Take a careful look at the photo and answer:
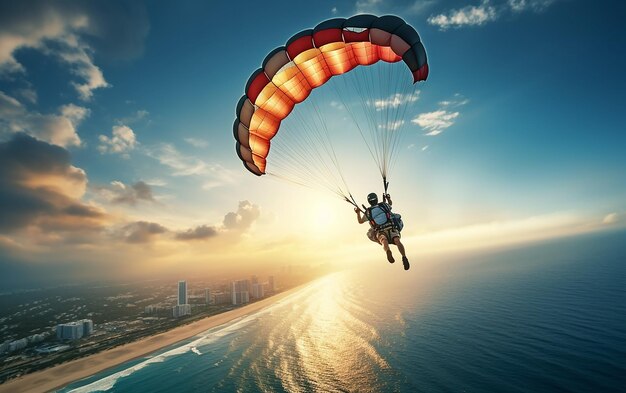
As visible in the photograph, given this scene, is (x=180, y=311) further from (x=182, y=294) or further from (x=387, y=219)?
(x=387, y=219)

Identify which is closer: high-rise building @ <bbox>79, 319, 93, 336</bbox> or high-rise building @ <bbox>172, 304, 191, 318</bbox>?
high-rise building @ <bbox>79, 319, 93, 336</bbox>

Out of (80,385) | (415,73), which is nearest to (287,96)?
(415,73)

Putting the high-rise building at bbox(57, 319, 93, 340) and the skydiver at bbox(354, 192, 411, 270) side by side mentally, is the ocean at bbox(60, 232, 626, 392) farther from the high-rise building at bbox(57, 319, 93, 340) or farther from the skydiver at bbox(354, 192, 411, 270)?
the high-rise building at bbox(57, 319, 93, 340)

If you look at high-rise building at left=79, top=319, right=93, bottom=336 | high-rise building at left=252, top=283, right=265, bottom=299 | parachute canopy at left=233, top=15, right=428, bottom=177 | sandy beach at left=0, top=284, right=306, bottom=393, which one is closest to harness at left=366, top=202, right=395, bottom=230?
parachute canopy at left=233, top=15, right=428, bottom=177

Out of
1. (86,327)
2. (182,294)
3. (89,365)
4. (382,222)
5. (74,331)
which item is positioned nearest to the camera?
(382,222)

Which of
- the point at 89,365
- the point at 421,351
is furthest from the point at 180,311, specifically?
the point at 421,351

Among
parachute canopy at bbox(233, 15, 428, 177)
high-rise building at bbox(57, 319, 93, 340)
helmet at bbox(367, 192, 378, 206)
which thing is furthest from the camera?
high-rise building at bbox(57, 319, 93, 340)
